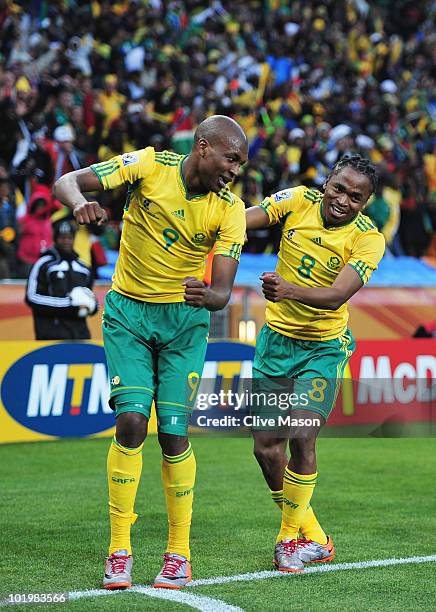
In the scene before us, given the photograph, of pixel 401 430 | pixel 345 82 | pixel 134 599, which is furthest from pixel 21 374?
pixel 345 82

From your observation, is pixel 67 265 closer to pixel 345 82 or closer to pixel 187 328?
pixel 187 328

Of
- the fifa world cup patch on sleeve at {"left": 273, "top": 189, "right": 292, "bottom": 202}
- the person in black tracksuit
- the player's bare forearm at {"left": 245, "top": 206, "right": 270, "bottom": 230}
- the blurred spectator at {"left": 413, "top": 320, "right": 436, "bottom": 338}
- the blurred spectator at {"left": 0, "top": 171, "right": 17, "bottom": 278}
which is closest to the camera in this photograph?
the player's bare forearm at {"left": 245, "top": 206, "right": 270, "bottom": 230}

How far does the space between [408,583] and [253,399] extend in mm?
1359

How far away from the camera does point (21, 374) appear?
10375mm

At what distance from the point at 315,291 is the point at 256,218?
66 centimetres

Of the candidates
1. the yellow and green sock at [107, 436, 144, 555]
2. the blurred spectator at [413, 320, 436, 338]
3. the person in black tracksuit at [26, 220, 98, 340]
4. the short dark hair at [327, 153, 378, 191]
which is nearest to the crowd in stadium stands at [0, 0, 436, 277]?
the person in black tracksuit at [26, 220, 98, 340]

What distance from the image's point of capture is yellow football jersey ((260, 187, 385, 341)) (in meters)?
6.07

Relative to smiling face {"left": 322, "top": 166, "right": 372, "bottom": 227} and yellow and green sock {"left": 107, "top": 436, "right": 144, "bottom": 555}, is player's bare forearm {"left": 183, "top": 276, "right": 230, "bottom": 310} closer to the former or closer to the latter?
yellow and green sock {"left": 107, "top": 436, "right": 144, "bottom": 555}

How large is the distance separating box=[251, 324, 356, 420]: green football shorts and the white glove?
5124 millimetres

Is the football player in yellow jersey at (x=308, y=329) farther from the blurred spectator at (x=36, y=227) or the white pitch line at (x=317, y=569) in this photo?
the blurred spectator at (x=36, y=227)

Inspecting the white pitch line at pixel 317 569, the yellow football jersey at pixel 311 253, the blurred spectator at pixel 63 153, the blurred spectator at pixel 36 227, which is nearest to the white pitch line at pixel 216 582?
the white pitch line at pixel 317 569

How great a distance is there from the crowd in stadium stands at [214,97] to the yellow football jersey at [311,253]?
683 cm

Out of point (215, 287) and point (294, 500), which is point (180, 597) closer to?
point (294, 500)

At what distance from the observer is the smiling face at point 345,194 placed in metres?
5.89
